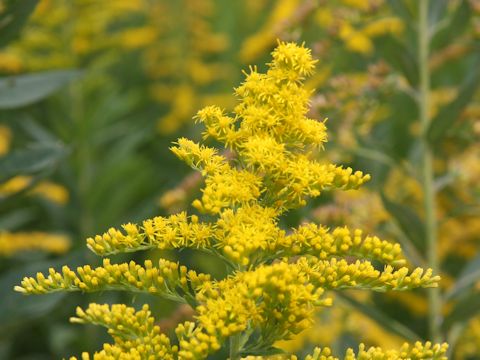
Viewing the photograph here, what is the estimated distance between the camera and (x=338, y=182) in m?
2.04

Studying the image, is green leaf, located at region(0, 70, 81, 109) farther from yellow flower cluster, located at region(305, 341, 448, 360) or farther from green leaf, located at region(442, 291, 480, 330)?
yellow flower cluster, located at region(305, 341, 448, 360)

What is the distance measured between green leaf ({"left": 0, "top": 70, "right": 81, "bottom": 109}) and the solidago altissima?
159 cm

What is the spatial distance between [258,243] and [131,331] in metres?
0.41

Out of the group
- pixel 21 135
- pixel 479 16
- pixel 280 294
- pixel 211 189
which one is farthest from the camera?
pixel 21 135

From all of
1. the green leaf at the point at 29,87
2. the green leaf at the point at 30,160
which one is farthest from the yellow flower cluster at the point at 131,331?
the green leaf at the point at 29,87

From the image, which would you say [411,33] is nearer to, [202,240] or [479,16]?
[479,16]

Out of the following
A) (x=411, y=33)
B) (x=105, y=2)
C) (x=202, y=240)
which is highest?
(x=105, y=2)

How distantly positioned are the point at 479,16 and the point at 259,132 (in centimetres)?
181

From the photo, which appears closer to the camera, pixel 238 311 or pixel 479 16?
pixel 238 311

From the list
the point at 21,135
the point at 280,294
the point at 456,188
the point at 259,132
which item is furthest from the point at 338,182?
the point at 21,135

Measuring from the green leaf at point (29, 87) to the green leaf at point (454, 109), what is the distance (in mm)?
1561

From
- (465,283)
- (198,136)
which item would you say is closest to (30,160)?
(465,283)

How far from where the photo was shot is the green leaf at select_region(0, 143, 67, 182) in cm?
331

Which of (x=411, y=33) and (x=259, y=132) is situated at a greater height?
(x=411, y=33)
